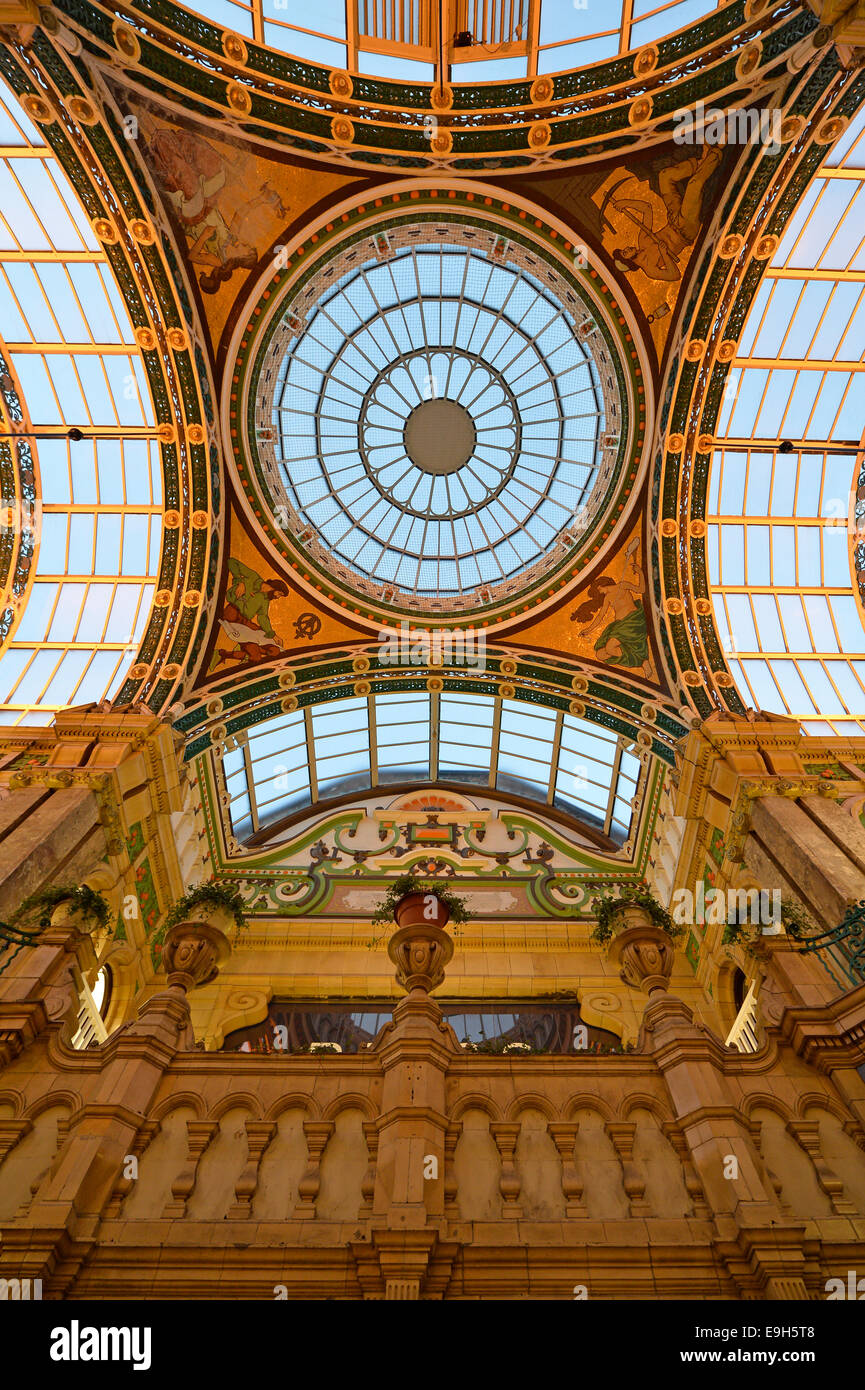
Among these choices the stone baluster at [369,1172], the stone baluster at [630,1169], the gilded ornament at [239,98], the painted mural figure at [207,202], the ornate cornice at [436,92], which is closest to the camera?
the stone baluster at [369,1172]

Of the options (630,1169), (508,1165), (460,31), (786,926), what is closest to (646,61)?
(460,31)

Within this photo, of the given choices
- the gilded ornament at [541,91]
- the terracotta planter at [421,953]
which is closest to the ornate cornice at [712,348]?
the gilded ornament at [541,91]

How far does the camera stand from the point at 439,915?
31.1 feet

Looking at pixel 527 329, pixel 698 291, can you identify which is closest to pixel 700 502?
pixel 698 291

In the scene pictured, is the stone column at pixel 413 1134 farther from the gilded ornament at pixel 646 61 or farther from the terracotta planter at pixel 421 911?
the gilded ornament at pixel 646 61

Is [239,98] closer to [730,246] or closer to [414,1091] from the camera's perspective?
[730,246]

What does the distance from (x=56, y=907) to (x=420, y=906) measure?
4246 mm

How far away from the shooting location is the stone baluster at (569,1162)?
6.35 metres

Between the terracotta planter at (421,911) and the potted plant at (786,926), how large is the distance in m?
3.51

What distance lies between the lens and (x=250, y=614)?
57.5 feet

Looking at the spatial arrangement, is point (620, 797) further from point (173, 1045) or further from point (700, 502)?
point (173, 1045)

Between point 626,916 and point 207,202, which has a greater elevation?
point 207,202

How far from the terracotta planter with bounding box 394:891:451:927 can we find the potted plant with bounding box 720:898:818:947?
11.5 ft

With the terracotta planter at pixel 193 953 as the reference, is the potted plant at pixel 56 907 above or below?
above
